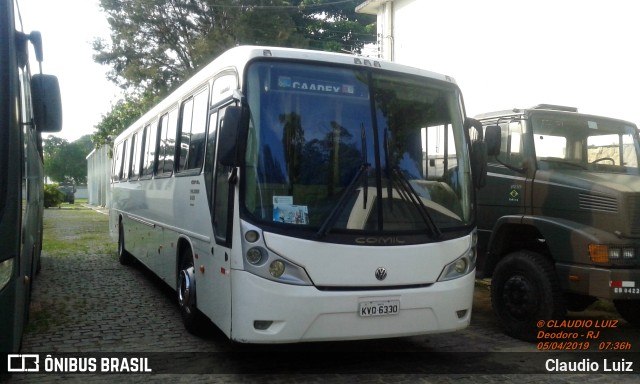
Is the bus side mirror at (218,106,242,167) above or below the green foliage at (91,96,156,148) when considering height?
below

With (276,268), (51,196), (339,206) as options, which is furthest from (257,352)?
(51,196)

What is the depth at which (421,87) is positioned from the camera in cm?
614

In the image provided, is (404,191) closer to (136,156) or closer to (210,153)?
(210,153)

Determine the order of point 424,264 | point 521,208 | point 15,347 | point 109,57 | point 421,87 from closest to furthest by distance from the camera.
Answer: point 15,347, point 424,264, point 421,87, point 521,208, point 109,57

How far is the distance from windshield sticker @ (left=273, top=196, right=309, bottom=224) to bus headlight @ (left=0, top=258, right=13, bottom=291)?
2.00 m

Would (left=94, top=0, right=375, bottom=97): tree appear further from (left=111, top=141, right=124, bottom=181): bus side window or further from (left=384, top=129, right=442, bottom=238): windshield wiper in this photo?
(left=384, top=129, right=442, bottom=238): windshield wiper

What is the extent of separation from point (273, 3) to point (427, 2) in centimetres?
1160

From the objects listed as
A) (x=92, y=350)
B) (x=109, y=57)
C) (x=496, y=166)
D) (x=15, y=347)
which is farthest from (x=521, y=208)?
(x=109, y=57)

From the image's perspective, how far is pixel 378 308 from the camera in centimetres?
537

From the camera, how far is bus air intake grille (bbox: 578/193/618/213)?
6.43 metres

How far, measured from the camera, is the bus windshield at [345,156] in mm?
5293

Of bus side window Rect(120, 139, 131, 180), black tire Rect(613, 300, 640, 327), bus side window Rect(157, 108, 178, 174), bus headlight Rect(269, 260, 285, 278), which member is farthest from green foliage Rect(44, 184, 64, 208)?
bus headlight Rect(269, 260, 285, 278)

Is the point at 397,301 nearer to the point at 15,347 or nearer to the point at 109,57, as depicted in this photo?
the point at 15,347

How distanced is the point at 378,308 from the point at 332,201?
1.00m
